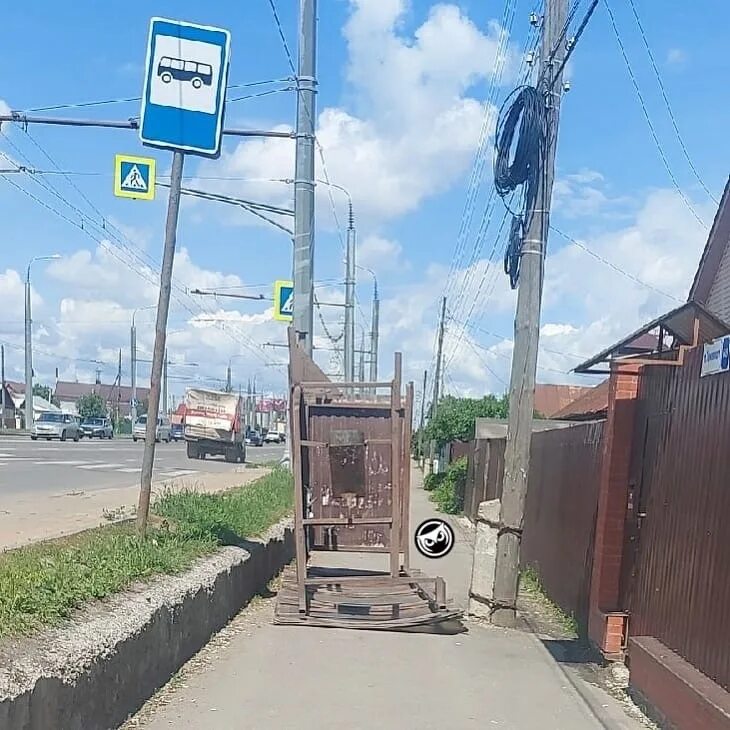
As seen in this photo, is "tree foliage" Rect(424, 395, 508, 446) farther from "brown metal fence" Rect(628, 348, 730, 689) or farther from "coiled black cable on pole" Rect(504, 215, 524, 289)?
"brown metal fence" Rect(628, 348, 730, 689)

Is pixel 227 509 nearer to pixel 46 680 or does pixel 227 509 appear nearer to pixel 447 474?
pixel 46 680

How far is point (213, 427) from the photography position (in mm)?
44688

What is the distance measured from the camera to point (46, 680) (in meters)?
4.50

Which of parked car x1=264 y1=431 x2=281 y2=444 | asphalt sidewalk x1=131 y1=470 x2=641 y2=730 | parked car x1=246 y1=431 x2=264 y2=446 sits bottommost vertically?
parked car x1=264 y1=431 x2=281 y2=444

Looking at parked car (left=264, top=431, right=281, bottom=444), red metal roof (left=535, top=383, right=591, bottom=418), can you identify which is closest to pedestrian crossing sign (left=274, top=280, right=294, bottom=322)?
red metal roof (left=535, top=383, right=591, bottom=418)

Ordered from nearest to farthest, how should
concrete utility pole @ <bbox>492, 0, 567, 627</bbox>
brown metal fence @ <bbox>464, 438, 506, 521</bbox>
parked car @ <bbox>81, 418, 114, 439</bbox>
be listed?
concrete utility pole @ <bbox>492, 0, 567, 627</bbox> → brown metal fence @ <bbox>464, 438, 506, 521</bbox> → parked car @ <bbox>81, 418, 114, 439</bbox>

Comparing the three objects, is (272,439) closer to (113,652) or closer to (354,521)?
(354,521)

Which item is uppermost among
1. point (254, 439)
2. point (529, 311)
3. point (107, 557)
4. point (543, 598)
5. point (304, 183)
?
point (304, 183)

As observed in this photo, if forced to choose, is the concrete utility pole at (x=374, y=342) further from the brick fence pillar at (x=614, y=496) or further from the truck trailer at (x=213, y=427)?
the brick fence pillar at (x=614, y=496)

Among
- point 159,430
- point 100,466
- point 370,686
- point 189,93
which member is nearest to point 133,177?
point 189,93

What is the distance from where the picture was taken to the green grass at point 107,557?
18.0 ft

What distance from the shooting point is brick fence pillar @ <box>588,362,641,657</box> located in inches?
348

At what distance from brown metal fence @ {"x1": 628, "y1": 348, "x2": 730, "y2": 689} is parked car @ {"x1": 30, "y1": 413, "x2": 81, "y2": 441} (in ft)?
171

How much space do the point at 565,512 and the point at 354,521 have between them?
308cm
